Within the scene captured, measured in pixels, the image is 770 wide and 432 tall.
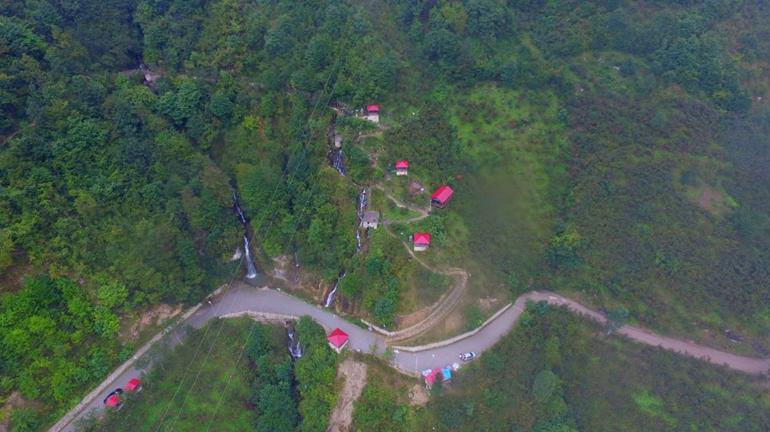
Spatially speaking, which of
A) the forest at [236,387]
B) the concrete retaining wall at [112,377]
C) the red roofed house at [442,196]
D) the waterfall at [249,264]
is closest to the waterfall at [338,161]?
the red roofed house at [442,196]

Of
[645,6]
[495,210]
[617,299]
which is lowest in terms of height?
[617,299]

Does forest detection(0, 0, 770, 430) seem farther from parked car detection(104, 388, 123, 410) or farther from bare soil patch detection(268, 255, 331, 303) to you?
parked car detection(104, 388, 123, 410)

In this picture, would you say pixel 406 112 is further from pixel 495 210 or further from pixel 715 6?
pixel 715 6

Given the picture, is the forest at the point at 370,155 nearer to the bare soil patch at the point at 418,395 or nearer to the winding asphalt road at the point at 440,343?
the winding asphalt road at the point at 440,343

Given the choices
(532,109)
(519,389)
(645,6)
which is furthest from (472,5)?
(519,389)

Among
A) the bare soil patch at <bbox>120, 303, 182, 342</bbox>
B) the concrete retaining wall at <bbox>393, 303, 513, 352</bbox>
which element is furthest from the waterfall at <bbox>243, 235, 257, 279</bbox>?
the concrete retaining wall at <bbox>393, 303, 513, 352</bbox>

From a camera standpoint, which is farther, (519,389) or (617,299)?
(617,299)
